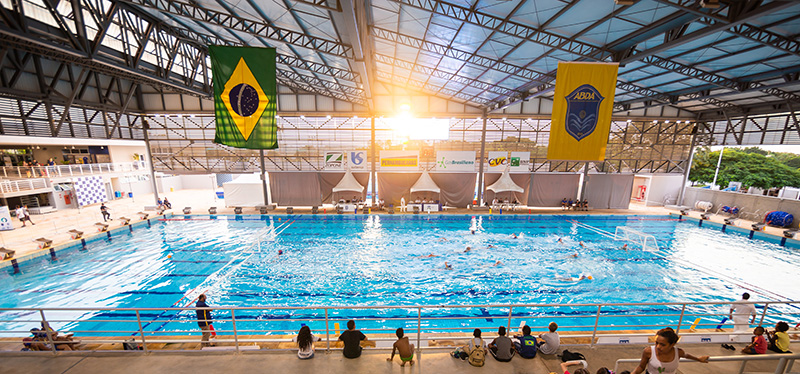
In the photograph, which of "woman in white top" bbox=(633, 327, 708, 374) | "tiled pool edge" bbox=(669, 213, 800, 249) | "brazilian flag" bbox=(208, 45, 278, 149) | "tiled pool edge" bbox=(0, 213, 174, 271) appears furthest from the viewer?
"tiled pool edge" bbox=(669, 213, 800, 249)

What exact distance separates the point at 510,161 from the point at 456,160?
4.19 metres

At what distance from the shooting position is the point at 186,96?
21062 millimetres

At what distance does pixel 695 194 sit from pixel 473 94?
2167 cm

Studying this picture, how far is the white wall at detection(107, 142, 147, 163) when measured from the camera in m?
24.2

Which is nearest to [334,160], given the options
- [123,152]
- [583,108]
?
[583,108]

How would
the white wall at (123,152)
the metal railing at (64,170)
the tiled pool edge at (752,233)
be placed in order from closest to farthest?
1. the tiled pool edge at (752,233)
2. the metal railing at (64,170)
3. the white wall at (123,152)

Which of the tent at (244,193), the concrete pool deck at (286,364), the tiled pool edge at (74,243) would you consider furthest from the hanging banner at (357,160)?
the concrete pool deck at (286,364)

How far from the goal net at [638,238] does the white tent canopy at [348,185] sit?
56.5 ft

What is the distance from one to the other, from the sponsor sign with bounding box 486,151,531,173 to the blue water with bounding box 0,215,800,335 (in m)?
5.50

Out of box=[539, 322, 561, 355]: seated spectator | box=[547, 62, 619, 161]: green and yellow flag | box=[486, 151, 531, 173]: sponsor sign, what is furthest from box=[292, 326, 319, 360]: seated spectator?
box=[486, 151, 531, 173]: sponsor sign

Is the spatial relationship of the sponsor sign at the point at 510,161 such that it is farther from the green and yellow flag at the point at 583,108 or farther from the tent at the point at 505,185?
the green and yellow flag at the point at 583,108

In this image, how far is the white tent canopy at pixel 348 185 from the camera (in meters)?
20.4

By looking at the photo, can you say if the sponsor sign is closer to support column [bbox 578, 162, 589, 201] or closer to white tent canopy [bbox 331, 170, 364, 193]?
support column [bbox 578, 162, 589, 201]

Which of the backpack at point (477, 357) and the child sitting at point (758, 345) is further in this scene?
the child sitting at point (758, 345)
